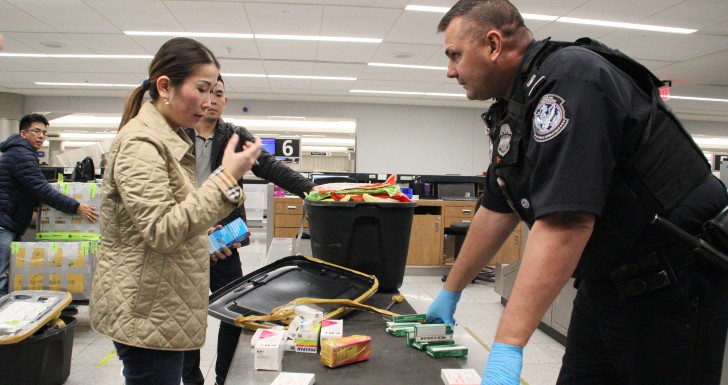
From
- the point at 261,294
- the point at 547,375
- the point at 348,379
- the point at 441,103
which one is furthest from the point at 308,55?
the point at 348,379

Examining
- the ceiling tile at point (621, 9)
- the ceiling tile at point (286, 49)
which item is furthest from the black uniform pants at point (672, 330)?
the ceiling tile at point (286, 49)

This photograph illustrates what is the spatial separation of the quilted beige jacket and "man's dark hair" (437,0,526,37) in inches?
26.5

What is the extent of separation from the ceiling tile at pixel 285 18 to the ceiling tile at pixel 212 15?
0.41ft

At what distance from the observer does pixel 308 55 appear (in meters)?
7.18

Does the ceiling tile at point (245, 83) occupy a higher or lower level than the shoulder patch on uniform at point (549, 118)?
higher

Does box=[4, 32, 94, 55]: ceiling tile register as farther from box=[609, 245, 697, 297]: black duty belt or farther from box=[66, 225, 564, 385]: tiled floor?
box=[609, 245, 697, 297]: black duty belt

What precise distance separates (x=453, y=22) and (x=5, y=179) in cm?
339

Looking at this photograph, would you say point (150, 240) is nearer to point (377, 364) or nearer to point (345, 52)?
point (377, 364)

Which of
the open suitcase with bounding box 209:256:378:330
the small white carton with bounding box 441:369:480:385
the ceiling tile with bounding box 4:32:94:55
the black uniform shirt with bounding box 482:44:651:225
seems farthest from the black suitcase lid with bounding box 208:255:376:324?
the ceiling tile with bounding box 4:32:94:55

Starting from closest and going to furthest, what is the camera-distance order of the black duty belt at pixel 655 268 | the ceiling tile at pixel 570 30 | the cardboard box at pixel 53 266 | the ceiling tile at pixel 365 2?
the black duty belt at pixel 655 268, the cardboard box at pixel 53 266, the ceiling tile at pixel 365 2, the ceiling tile at pixel 570 30

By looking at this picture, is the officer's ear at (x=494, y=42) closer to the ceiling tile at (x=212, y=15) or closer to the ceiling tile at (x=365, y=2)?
the ceiling tile at (x=365, y=2)

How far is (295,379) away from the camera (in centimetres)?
90

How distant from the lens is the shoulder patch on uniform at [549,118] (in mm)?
841

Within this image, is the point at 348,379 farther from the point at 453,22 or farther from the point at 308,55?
the point at 308,55
